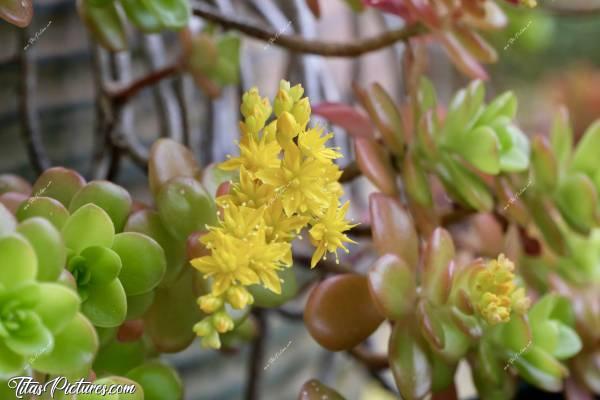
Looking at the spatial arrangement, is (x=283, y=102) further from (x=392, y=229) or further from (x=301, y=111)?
(x=392, y=229)

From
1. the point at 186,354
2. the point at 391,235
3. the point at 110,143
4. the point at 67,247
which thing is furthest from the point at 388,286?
the point at 186,354

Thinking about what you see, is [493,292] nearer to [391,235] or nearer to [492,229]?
[391,235]

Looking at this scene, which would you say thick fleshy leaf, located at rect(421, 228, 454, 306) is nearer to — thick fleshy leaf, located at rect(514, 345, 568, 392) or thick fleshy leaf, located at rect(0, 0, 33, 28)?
thick fleshy leaf, located at rect(514, 345, 568, 392)

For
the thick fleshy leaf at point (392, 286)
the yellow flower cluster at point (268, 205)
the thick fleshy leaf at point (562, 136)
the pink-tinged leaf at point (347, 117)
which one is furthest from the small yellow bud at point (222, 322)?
the thick fleshy leaf at point (562, 136)

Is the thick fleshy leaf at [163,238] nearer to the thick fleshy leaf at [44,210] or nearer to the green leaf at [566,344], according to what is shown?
the thick fleshy leaf at [44,210]

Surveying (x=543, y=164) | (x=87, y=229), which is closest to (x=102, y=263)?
(x=87, y=229)
